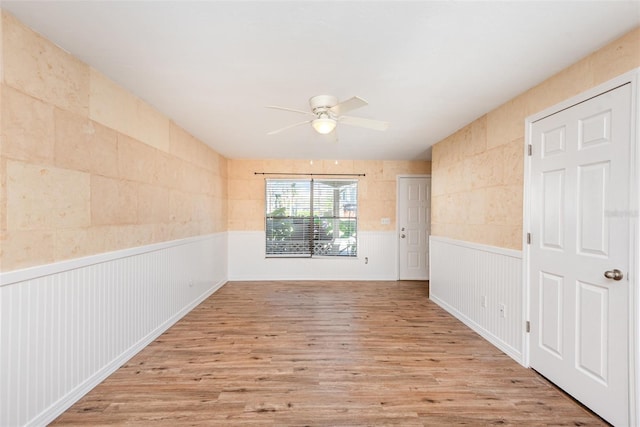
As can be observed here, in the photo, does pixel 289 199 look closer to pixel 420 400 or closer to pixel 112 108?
pixel 112 108

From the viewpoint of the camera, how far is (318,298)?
434 centimetres

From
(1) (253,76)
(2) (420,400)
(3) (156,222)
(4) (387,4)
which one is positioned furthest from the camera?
(3) (156,222)

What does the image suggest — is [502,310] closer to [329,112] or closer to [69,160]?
[329,112]

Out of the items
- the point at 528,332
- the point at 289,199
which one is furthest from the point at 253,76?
the point at 289,199

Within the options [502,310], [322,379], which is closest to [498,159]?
[502,310]

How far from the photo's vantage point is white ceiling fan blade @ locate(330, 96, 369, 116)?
6.71 ft

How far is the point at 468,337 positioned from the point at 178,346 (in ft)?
9.80

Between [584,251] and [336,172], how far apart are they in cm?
403

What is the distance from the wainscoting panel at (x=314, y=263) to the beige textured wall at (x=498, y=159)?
161 cm

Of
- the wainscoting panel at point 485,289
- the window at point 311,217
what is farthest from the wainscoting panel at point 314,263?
the wainscoting panel at point 485,289

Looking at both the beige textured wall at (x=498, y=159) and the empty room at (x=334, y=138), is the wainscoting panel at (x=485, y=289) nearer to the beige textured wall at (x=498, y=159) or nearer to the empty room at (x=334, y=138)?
the empty room at (x=334, y=138)

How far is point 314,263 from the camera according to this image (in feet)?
18.2

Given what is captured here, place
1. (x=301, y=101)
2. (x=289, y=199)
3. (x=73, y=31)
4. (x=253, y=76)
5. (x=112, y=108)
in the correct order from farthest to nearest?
(x=289, y=199) → (x=301, y=101) → (x=112, y=108) → (x=253, y=76) → (x=73, y=31)

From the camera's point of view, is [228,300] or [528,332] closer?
[528,332]
